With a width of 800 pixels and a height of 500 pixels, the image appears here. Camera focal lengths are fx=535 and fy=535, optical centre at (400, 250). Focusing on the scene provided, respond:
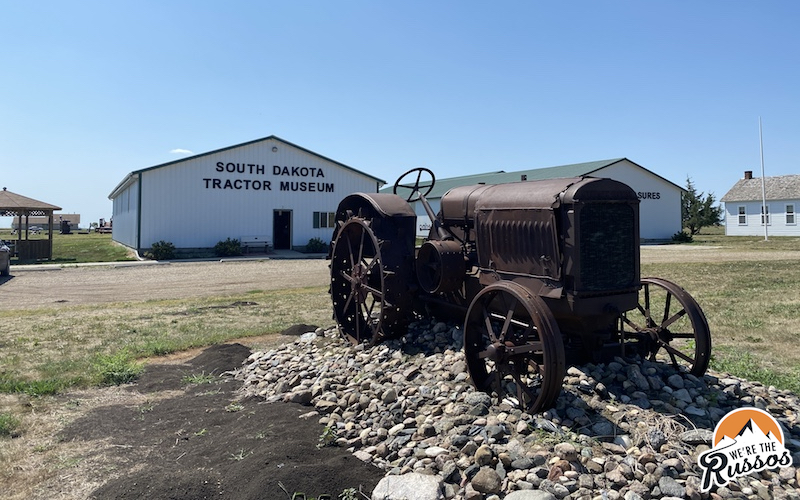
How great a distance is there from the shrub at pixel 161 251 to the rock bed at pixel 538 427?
72.0ft

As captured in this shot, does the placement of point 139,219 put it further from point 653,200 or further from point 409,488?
point 653,200

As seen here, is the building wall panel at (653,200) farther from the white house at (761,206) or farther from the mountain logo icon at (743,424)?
the mountain logo icon at (743,424)

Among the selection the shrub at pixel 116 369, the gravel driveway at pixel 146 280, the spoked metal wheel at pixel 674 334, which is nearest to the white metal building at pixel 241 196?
the gravel driveway at pixel 146 280

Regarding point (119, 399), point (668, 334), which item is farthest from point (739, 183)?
point (119, 399)

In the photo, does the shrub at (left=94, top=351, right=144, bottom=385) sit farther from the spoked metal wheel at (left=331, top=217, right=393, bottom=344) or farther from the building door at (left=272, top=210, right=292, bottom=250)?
the building door at (left=272, top=210, right=292, bottom=250)

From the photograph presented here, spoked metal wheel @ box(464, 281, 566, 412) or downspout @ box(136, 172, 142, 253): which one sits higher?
downspout @ box(136, 172, 142, 253)

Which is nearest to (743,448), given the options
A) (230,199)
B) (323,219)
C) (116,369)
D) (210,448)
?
(210,448)

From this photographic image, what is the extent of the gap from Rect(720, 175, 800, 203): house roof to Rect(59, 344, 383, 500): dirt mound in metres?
45.1

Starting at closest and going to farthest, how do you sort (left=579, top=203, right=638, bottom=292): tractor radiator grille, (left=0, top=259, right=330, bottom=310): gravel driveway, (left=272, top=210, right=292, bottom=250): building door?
(left=579, top=203, right=638, bottom=292): tractor radiator grille, (left=0, top=259, right=330, bottom=310): gravel driveway, (left=272, top=210, right=292, bottom=250): building door

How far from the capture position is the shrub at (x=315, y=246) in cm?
2997

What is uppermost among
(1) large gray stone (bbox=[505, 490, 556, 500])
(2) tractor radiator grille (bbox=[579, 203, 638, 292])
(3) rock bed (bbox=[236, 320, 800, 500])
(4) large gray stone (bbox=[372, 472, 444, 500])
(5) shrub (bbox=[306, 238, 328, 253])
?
(5) shrub (bbox=[306, 238, 328, 253])

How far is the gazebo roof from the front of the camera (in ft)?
81.3

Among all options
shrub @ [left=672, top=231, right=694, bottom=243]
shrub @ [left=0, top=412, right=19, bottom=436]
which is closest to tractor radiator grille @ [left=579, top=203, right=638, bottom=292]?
shrub @ [left=0, top=412, right=19, bottom=436]

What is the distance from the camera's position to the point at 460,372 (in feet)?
16.8
